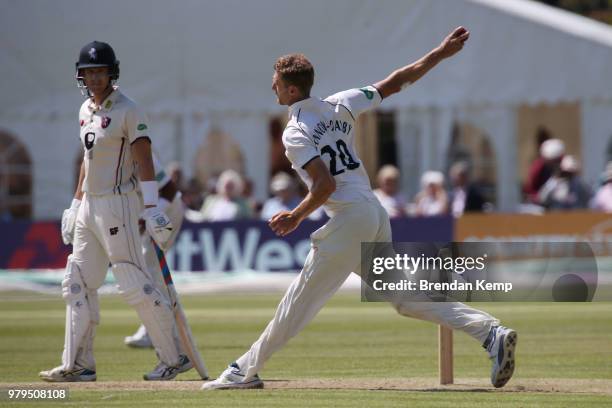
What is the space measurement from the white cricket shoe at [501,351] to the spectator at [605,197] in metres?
12.5

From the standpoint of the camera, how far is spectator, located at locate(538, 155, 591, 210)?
832 inches

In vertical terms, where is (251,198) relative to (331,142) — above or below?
below

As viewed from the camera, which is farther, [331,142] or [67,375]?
[67,375]

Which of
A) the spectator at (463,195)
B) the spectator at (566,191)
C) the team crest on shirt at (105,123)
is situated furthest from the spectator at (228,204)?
the team crest on shirt at (105,123)

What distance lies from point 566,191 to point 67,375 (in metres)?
12.9

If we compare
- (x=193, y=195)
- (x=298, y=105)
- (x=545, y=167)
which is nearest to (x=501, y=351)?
(x=298, y=105)

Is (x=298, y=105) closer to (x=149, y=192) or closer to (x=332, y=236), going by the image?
(x=332, y=236)

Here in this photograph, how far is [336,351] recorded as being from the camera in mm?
12359

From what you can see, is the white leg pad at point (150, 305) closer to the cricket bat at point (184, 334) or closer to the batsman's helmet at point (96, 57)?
the cricket bat at point (184, 334)

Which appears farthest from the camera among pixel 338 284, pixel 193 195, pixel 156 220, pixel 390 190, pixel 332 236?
pixel 193 195

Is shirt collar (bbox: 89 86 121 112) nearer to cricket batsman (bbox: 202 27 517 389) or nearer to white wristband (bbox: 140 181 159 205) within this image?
white wristband (bbox: 140 181 159 205)

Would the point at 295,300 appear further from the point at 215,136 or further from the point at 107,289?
the point at 215,136

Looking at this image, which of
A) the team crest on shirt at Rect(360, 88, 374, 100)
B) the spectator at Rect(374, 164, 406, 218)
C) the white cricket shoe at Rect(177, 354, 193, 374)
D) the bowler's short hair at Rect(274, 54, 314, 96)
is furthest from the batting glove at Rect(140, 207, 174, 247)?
the spectator at Rect(374, 164, 406, 218)

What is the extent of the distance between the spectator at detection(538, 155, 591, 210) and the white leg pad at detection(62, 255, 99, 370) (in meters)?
12.7
